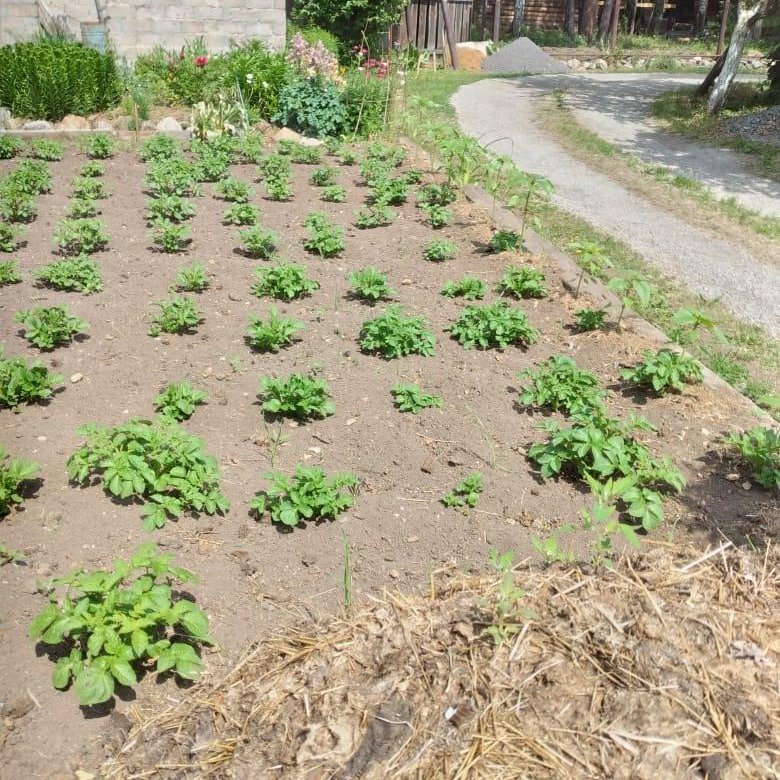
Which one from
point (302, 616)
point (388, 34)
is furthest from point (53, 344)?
point (388, 34)

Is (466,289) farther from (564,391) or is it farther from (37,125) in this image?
(37,125)

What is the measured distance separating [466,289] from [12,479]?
336 centimetres

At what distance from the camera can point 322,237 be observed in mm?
6258

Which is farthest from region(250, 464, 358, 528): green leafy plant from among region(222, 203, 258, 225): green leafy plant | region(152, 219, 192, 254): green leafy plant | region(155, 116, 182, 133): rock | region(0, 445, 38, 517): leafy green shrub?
region(155, 116, 182, 133): rock

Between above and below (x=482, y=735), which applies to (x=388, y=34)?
above

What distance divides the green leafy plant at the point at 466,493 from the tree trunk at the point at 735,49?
42.5 feet

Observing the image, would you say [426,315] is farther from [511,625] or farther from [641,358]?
[511,625]

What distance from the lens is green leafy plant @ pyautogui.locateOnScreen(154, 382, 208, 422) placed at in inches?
157

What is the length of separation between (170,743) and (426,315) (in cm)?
348

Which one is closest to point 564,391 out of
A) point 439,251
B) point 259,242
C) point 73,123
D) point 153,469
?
point 153,469

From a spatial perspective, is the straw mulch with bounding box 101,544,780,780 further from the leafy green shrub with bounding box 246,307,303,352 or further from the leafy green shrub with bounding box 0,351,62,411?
the leafy green shrub with bounding box 246,307,303,352

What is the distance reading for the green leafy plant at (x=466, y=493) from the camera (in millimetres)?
3510

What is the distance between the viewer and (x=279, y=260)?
5969 millimetres

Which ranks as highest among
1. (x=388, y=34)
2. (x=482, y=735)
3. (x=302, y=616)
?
(x=388, y=34)
